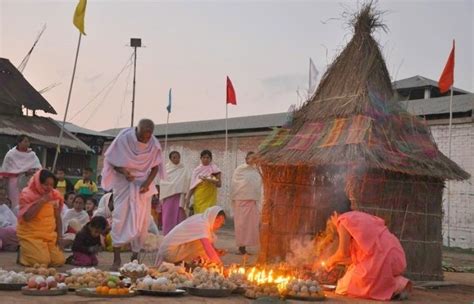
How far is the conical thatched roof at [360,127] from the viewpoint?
25.6ft

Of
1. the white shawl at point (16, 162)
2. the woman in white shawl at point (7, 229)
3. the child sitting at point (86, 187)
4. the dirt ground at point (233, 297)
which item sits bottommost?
the dirt ground at point (233, 297)

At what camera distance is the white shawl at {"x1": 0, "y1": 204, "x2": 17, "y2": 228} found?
31.5 ft

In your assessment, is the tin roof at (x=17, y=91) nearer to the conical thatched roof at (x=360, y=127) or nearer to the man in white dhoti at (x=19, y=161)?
the man in white dhoti at (x=19, y=161)

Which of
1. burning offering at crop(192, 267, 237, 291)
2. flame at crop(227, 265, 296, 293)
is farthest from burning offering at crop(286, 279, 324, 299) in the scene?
burning offering at crop(192, 267, 237, 291)

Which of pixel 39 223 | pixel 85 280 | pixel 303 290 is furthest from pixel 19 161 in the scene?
pixel 303 290

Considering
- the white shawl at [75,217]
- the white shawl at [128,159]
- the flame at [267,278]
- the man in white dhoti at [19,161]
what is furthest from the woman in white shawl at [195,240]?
the man in white dhoti at [19,161]

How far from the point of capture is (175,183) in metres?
12.1

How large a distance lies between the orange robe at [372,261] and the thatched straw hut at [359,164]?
3.43ft

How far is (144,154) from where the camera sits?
855 cm

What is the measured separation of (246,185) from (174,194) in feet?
4.69

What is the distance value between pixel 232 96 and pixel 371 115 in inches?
492

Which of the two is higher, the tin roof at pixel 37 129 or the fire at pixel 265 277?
the tin roof at pixel 37 129

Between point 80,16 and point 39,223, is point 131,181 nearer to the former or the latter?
point 39,223

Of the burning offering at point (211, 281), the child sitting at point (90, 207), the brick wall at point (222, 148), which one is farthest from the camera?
the brick wall at point (222, 148)
